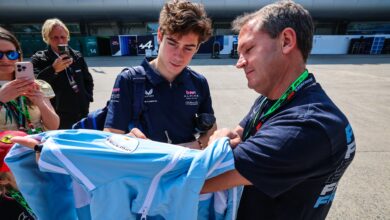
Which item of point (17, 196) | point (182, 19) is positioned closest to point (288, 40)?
point (182, 19)

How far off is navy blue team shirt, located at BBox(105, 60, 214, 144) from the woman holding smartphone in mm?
672

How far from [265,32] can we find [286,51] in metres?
0.13

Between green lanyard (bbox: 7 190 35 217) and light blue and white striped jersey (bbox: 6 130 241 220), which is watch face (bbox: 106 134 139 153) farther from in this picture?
green lanyard (bbox: 7 190 35 217)

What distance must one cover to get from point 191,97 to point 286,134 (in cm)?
97

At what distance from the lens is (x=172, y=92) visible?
68.7 inches

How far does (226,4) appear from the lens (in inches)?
939

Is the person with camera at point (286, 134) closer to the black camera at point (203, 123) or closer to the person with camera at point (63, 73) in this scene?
the black camera at point (203, 123)

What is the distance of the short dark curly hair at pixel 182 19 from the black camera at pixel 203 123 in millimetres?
572

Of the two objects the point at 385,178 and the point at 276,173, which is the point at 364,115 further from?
the point at 276,173

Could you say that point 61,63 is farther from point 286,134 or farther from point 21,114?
point 286,134

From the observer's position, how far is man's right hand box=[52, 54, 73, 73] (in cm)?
300

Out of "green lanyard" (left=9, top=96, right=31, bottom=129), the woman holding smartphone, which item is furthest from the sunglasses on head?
"green lanyard" (left=9, top=96, right=31, bottom=129)

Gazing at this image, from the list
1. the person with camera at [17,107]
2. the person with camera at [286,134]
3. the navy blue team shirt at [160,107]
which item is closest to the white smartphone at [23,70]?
the person with camera at [17,107]

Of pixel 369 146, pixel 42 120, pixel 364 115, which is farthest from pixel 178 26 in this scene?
pixel 364 115
